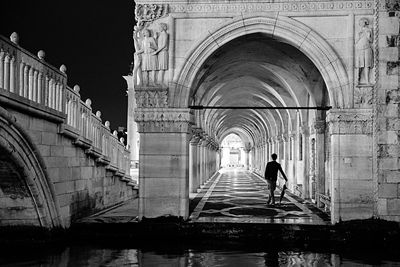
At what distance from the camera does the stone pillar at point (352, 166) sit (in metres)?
10.4

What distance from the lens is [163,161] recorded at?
35.2 feet

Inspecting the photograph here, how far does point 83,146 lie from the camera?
37.6 ft

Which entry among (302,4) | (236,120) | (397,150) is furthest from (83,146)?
(236,120)

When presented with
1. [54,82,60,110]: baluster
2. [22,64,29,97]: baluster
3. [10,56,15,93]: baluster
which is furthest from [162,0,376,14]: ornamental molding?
[10,56,15,93]: baluster

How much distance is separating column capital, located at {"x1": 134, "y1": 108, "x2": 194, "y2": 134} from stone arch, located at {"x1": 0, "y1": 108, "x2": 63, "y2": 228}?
8.21ft

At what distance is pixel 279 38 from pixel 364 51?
1.95 metres

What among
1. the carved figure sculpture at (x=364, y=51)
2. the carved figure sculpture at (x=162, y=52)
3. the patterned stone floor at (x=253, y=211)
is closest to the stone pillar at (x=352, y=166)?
the patterned stone floor at (x=253, y=211)

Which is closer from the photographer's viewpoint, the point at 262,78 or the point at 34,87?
the point at 34,87

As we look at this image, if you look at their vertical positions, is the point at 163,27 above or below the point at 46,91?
above

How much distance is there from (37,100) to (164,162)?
125 inches

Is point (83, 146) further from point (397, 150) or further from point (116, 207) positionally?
point (397, 150)

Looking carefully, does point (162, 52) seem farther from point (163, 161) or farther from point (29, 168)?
point (29, 168)

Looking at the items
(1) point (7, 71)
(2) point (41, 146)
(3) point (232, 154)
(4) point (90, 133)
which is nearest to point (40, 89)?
(2) point (41, 146)

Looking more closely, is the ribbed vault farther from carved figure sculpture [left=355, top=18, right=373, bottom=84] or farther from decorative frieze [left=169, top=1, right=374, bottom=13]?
carved figure sculpture [left=355, top=18, right=373, bottom=84]
